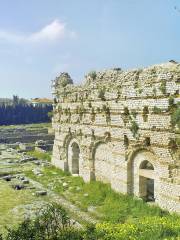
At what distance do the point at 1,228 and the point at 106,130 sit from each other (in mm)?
6673

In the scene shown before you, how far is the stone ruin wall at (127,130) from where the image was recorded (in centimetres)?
1355

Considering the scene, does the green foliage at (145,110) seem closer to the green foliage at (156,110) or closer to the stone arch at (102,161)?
the green foliage at (156,110)

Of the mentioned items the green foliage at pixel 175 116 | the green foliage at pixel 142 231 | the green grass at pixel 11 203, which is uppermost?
the green foliage at pixel 175 116

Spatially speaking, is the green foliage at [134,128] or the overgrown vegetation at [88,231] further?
the green foliage at [134,128]

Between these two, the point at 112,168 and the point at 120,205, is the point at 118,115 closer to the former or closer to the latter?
the point at 112,168

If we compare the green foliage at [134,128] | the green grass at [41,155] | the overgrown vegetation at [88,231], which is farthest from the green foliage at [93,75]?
the green grass at [41,155]

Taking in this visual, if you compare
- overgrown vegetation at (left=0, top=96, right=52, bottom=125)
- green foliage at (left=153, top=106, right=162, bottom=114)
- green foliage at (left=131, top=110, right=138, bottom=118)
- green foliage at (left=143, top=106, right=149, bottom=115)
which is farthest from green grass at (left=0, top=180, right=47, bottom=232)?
overgrown vegetation at (left=0, top=96, right=52, bottom=125)

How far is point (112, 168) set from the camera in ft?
56.3

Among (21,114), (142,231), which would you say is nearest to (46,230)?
(142,231)

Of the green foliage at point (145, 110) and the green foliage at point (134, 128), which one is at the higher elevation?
the green foliage at point (145, 110)

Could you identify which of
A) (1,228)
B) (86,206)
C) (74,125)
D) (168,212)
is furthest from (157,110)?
(74,125)

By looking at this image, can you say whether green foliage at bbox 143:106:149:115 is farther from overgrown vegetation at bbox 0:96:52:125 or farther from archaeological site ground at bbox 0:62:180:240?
overgrown vegetation at bbox 0:96:52:125

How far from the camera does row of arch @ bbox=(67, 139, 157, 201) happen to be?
15.0m

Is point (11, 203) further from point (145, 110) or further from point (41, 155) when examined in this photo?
point (41, 155)
